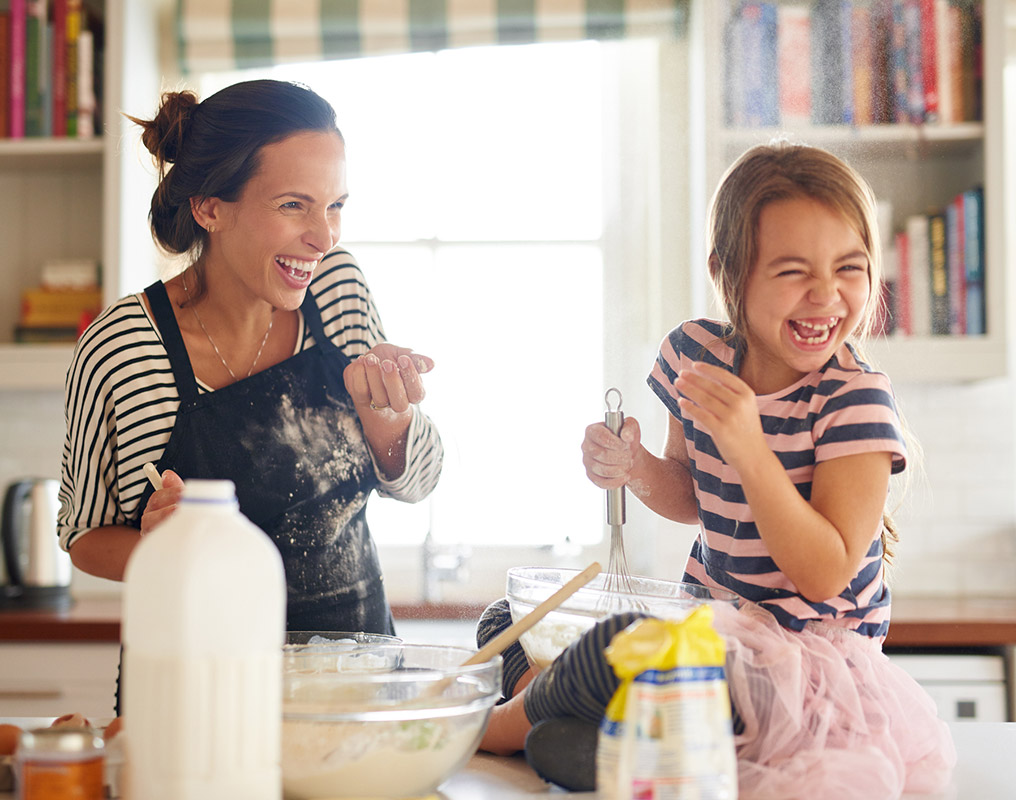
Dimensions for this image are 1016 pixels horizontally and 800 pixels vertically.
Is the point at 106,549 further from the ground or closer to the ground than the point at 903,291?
closer to the ground

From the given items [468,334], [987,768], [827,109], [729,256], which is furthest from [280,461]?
[827,109]

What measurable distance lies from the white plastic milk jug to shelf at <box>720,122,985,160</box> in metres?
2.01

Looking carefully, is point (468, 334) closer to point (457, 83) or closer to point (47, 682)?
point (457, 83)

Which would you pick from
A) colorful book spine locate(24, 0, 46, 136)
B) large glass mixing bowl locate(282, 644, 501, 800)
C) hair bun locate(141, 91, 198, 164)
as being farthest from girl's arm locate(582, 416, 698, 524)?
colorful book spine locate(24, 0, 46, 136)

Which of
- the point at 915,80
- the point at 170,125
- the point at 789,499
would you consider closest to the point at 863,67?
the point at 915,80

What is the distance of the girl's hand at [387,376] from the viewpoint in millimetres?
1206

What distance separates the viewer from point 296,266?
137cm

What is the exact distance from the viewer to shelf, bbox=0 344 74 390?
243 cm

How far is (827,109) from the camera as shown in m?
2.44

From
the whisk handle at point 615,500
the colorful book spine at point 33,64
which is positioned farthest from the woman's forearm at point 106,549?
the colorful book spine at point 33,64

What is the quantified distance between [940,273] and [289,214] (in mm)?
1657

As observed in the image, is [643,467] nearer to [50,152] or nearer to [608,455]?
[608,455]

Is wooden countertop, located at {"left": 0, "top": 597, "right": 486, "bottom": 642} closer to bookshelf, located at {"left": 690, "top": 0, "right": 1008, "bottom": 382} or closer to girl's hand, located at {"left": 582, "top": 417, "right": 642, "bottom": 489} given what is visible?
girl's hand, located at {"left": 582, "top": 417, "right": 642, "bottom": 489}

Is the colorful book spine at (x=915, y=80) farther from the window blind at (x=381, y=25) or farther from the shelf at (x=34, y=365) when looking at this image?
the shelf at (x=34, y=365)
